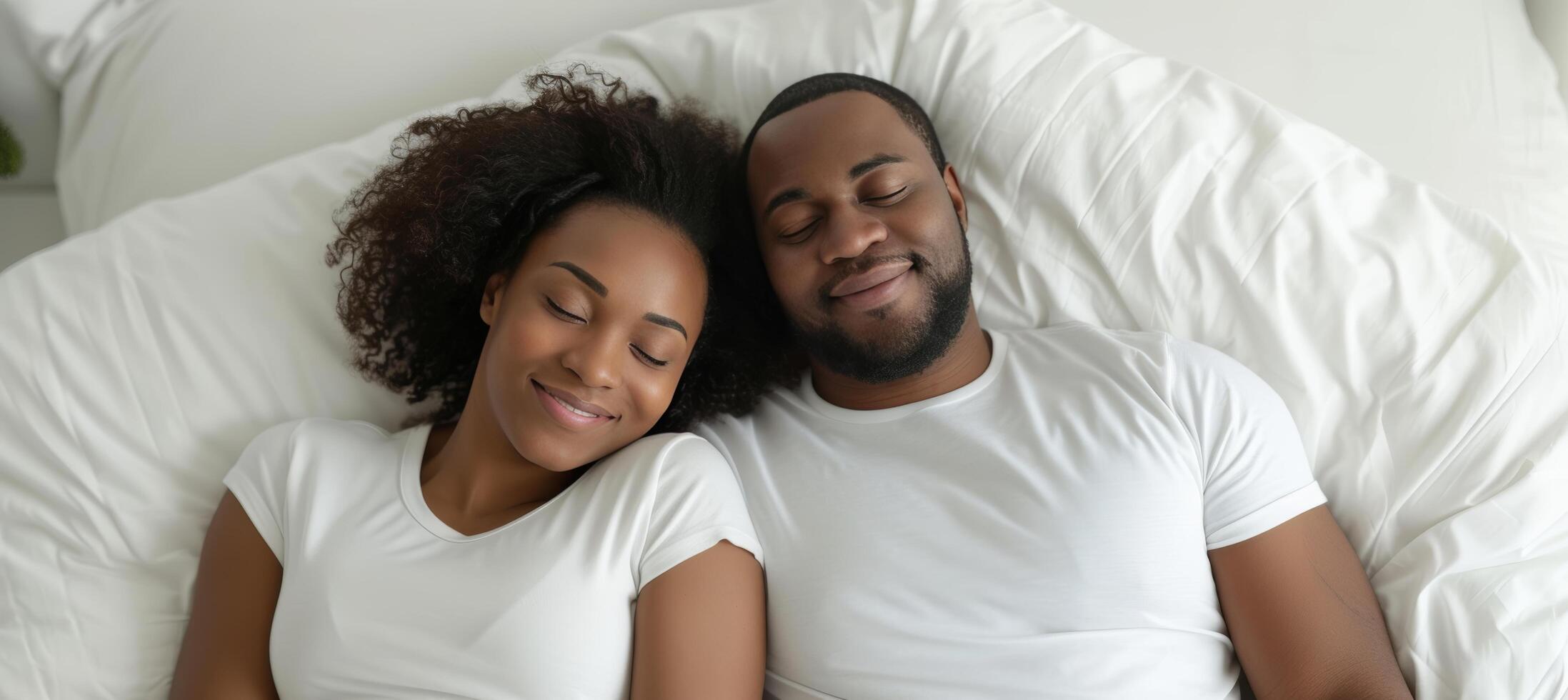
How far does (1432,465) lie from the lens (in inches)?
54.9

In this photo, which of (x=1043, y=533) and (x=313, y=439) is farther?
(x=313, y=439)

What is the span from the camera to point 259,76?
200 cm

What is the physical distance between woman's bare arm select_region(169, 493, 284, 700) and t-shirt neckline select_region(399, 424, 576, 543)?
213mm

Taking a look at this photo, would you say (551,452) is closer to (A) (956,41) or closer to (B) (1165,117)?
(A) (956,41)

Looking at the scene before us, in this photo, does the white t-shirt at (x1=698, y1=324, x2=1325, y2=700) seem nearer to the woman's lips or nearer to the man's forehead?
the woman's lips

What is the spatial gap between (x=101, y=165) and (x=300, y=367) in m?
0.76

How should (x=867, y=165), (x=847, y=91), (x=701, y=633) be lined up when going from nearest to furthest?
1. (x=701, y=633)
2. (x=867, y=165)
3. (x=847, y=91)

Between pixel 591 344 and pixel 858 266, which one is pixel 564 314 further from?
pixel 858 266

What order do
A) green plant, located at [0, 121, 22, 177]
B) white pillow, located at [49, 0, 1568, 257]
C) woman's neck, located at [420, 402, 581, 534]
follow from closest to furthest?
woman's neck, located at [420, 402, 581, 534], white pillow, located at [49, 0, 1568, 257], green plant, located at [0, 121, 22, 177]

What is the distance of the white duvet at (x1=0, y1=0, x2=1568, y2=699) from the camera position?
4.47 feet

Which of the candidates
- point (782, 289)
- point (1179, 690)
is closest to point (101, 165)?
point (782, 289)

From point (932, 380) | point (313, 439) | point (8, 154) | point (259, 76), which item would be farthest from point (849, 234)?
point (8, 154)

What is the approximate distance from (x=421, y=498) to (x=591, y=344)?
1.26ft

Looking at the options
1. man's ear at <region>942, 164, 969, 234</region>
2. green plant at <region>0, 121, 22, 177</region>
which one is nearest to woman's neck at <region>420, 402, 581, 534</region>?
man's ear at <region>942, 164, 969, 234</region>
